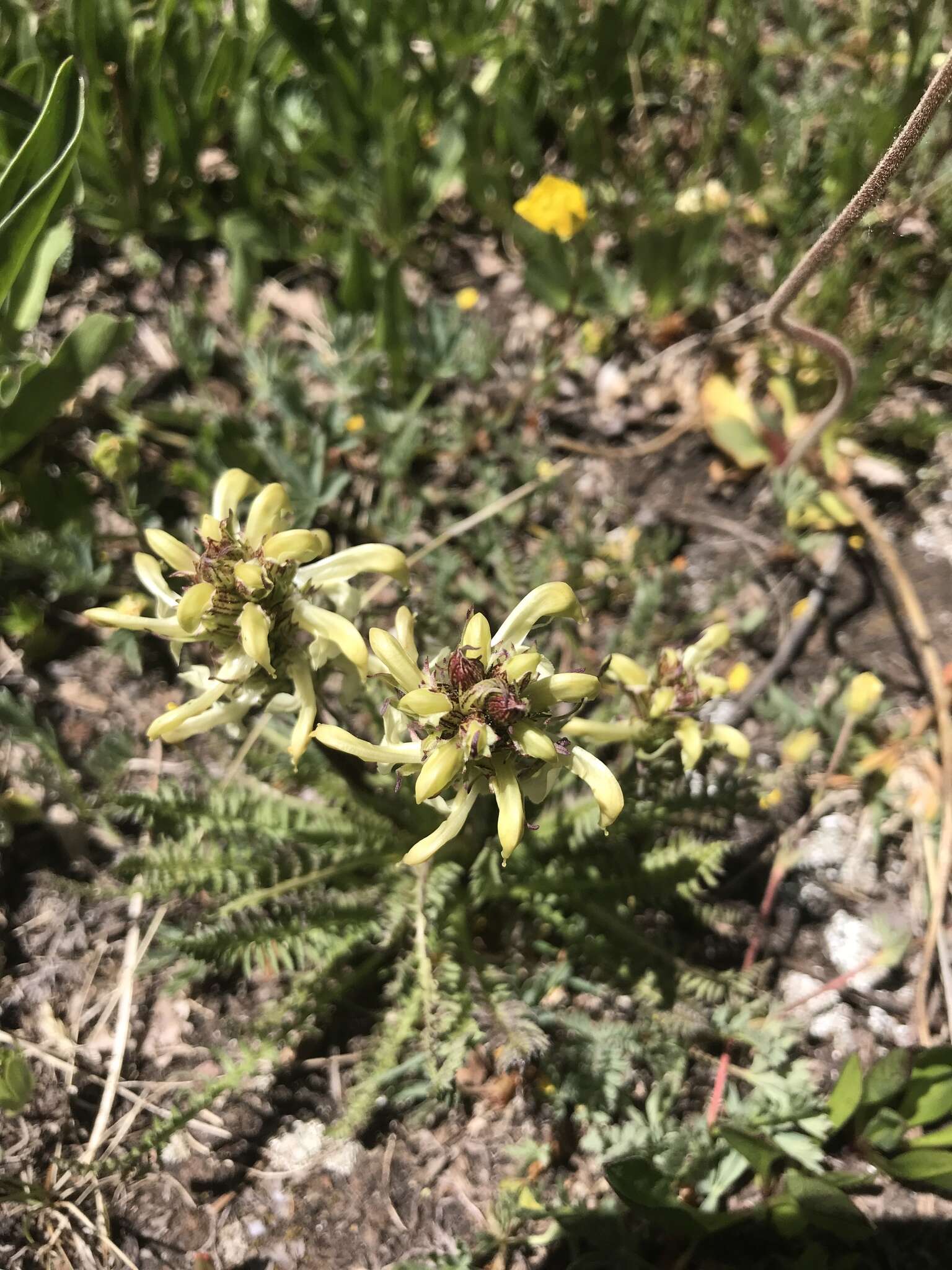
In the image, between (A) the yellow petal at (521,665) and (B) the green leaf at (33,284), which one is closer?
(A) the yellow petal at (521,665)

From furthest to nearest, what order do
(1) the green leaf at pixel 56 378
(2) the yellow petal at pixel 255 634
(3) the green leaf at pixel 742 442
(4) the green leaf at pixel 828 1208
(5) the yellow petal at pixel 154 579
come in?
1. (3) the green leaf at pixel 742 442
2. (1) the green leaf at pixel 56 378
3. (4) the green leaf at pixel 828 1208
4. (5) the yellow petal at pixel 154 579
5. (2) the yellow petal at pixel 255 634

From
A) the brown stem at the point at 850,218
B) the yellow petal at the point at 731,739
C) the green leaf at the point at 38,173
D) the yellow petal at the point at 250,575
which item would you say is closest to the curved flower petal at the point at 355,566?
the yellow petal at the point at 250,575

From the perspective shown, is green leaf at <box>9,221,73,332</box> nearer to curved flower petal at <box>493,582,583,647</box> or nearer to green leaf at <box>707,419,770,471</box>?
curved flower petal at <box>493,582,583,647</box>

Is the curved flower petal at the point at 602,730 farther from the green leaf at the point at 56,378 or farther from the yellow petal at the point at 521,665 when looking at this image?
the green leaf at the point at 56,378

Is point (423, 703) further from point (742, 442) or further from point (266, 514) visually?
point (742, 442)

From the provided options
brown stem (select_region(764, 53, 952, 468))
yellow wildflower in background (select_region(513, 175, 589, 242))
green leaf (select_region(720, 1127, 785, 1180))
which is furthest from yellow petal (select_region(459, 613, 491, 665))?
yellow wildflower in background (select_region(513, 175, 589, 242))

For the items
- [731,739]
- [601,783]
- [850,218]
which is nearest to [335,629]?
[601,783]

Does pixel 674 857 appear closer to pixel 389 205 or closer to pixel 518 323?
pixel 518 323
